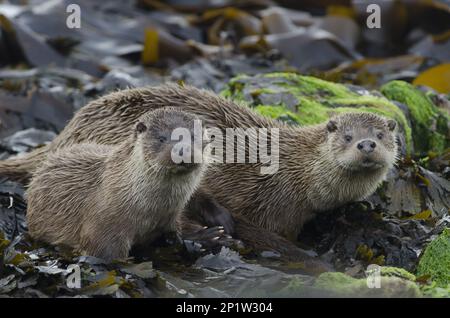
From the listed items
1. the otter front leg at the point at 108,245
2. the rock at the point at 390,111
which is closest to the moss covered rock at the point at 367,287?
the otter front leg at the point at 108,245

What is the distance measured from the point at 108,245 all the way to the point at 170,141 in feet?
2.47

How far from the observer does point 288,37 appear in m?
11.4

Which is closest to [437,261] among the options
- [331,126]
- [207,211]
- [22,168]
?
[331,126]

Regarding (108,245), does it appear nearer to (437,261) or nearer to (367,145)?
(367,145)

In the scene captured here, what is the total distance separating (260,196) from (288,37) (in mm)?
5063

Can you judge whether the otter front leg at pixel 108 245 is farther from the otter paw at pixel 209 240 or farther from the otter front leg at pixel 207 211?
the otter front leg at pixel 207 211

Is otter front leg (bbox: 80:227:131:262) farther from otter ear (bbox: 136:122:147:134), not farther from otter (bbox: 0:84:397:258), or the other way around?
otter (bbox: 0:84:397:258)

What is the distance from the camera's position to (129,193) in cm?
584

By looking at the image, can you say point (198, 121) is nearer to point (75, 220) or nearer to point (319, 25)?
point (75, 220)

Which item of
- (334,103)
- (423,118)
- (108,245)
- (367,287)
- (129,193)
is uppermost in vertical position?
(334,103)

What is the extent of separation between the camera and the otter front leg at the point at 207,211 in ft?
21.3

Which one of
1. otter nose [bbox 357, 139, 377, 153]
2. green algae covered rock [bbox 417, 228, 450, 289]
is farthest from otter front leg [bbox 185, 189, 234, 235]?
green algae covered rock [bbox 417, 228, 450, 289]

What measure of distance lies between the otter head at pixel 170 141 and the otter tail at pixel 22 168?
1.70 m

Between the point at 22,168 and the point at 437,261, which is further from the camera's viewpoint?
the point at 22,168
